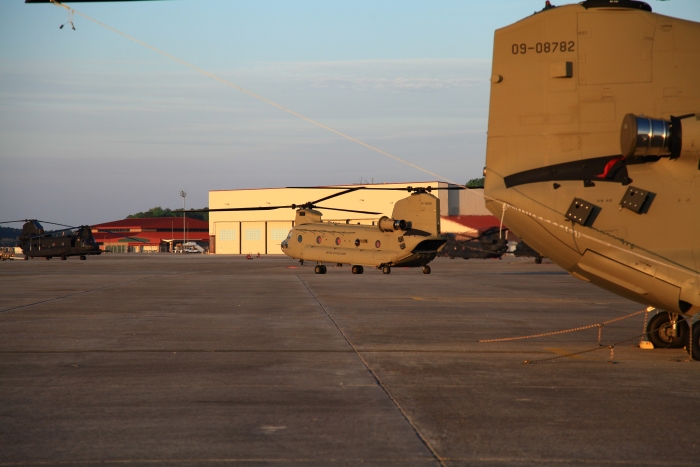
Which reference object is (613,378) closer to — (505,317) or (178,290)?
(505,317)

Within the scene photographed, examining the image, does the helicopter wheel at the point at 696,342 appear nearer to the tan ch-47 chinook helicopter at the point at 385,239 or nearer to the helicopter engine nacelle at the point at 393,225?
the tan ch-47 chinook helicopter at the point at 385,239

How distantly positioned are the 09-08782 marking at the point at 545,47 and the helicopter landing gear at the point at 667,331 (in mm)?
4768

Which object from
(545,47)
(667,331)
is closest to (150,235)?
(667,331)

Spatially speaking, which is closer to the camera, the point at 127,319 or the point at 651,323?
the point at 651,323

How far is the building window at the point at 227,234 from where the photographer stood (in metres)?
110

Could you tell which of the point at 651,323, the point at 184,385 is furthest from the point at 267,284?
the point at 184,385

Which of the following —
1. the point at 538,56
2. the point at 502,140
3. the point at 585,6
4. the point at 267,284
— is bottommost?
the point at 267,284

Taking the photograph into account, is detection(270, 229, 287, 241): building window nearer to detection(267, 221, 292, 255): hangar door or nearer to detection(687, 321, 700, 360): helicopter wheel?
detection(267, 221, 292, 255): hangar door

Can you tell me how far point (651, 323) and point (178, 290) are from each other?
17.8 meters

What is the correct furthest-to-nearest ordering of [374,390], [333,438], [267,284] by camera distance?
[267,284] → [374,390] → [333,438]

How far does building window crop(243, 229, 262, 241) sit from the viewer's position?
10750cm

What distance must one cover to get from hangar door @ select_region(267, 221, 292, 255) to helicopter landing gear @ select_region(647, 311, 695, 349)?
3693 inches

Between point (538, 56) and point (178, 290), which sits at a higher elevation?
point (538, 56)

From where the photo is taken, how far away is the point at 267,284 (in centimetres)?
3012
